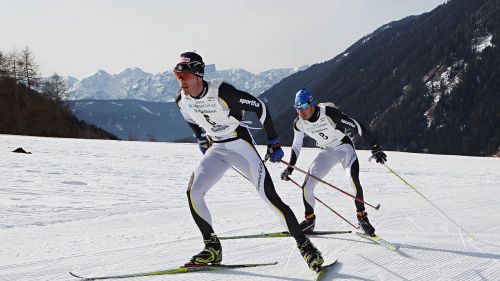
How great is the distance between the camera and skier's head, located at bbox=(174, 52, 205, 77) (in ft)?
13.7

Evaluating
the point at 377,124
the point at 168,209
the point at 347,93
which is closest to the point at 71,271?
the point at 168,209

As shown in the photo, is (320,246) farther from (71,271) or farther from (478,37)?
(478,37)

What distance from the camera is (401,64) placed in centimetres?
16325

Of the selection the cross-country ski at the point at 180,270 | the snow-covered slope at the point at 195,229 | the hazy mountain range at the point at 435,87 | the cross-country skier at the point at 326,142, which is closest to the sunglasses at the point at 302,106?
the cross-country skier at the point at 326,142

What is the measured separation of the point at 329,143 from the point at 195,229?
241 cm

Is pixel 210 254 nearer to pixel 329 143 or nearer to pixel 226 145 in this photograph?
pixel 226 145

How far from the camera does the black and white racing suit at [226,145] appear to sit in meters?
4.32

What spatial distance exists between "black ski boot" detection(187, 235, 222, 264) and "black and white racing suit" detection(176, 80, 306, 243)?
0.28 ft

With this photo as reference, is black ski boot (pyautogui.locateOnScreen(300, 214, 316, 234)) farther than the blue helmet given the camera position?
Yes

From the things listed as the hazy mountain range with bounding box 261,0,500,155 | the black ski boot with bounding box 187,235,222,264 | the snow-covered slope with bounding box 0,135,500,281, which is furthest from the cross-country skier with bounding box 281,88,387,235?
the hazy mountain range with bounding box 261,0,500,155

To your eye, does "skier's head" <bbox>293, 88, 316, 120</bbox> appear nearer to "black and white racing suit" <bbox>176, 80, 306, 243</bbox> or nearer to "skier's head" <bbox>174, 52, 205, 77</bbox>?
"black and white racing suit" <bbox>176, 80, 306, 243</bbox>

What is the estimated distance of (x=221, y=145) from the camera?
15.2 ft

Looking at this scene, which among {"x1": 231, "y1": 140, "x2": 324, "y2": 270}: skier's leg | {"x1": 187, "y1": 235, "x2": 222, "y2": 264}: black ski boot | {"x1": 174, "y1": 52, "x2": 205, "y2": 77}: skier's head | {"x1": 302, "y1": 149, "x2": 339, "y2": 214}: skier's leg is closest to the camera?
{"x1": 174, "y1": 52, "x2": 205, "y2": 77}: skier's head

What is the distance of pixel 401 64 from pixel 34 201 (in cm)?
16924
